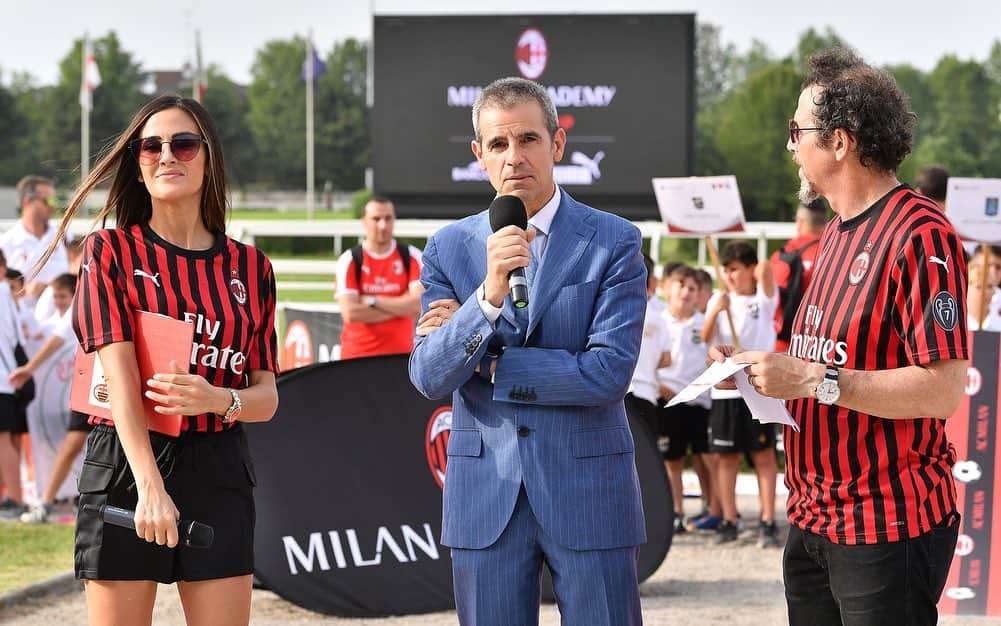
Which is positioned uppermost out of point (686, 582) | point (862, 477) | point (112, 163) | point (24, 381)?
point (112, 163)

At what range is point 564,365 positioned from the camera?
2965 mm

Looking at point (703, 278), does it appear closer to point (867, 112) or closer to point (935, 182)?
point (935, 182)

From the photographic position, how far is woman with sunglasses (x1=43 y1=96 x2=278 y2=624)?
3027 mm

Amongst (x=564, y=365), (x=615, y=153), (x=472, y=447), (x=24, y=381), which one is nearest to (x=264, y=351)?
(x=472, y=447)

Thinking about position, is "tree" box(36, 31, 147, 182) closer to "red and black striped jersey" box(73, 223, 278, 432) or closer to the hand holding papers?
"red and black striped jersey" box(73, 223, 278, 432)

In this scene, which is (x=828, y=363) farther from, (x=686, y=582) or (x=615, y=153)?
(x=615, y=153)

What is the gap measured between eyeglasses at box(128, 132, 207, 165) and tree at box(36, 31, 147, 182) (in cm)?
7534

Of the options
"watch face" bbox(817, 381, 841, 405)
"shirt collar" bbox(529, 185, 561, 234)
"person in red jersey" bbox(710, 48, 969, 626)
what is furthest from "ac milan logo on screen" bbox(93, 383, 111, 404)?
"watch face" bbox(817, 381, 841, 405)

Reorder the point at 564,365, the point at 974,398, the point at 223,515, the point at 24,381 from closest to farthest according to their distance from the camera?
1. the point at 564,365
2. the point at 223,515
3. the point at 974,398
4. the point at 24,381

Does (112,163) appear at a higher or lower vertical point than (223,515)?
higher

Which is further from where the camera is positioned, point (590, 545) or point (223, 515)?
point (223, 515)

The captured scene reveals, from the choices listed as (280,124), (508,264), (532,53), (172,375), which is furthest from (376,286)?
(280,124)

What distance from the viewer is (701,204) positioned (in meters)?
7.73

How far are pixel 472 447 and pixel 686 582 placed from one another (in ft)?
14.8
